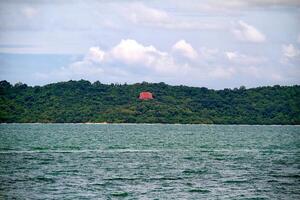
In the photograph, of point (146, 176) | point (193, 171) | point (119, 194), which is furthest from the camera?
point (193, 171)

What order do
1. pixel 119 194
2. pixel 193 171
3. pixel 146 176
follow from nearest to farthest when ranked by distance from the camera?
1. pixel 119 194
2. pixel 146 176
3. pixel 193 171

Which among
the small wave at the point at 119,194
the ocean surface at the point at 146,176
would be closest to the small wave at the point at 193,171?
the ocean surface at the point at 146,176

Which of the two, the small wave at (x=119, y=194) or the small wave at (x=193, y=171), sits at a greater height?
the small wave at (x=193, y=171)

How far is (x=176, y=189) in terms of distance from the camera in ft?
144

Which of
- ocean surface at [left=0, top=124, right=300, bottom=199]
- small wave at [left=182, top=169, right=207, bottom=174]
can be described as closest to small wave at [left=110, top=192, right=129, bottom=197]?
ocean surface at [left=0, top=124, right=300, bottom=199]

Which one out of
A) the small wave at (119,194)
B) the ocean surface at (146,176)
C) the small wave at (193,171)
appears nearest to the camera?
the small wave at (119,194)

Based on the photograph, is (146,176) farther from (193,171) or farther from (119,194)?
(119,194)

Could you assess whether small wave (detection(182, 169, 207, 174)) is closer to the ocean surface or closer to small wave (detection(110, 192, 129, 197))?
the ocean surface

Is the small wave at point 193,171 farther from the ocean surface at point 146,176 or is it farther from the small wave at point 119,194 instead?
the small wave at point 119,194

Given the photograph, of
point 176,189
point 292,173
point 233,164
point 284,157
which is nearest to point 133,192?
point 176,189

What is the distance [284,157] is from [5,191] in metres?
40.7

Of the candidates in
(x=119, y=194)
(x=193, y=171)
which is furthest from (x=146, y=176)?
(x=119, y=194)

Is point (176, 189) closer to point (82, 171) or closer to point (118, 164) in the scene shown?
point (82, 171)

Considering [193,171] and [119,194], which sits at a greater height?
[193,171]
